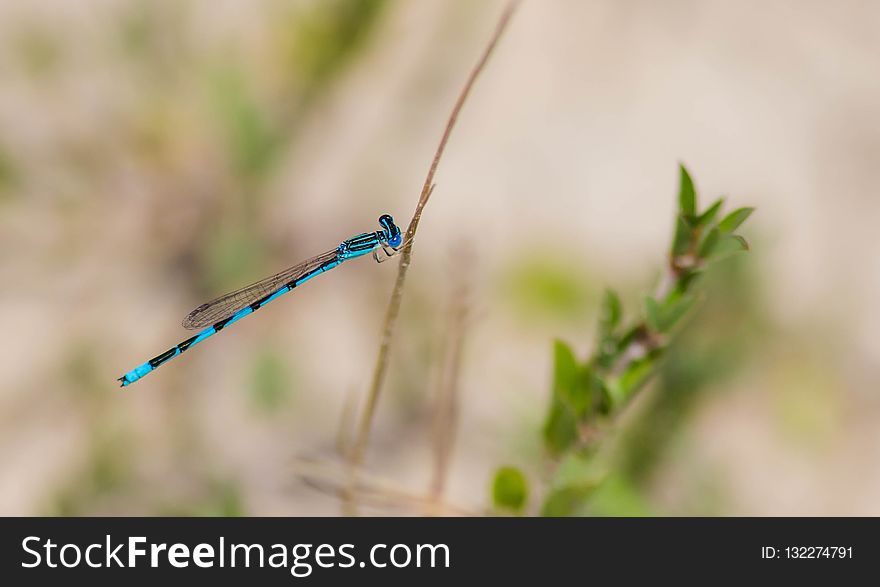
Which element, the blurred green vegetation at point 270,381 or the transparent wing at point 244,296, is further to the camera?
the blurred green vegetation at point 270,381

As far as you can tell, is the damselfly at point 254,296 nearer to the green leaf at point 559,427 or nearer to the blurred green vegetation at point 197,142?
the blurred green vegetation at point 197,142

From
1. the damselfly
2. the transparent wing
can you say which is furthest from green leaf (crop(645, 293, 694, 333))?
the transparent wing

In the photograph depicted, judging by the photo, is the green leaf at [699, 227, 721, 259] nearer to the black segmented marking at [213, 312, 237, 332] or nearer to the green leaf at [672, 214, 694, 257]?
the green leaf at [672, 214, 694, 257]

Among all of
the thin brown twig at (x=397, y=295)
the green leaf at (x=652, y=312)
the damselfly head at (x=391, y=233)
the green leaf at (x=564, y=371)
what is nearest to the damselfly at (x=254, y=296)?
the damselfly head at (x=391, y=233)

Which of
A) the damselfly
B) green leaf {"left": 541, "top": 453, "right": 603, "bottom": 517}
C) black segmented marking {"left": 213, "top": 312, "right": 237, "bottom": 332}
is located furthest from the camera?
black segmented marking {"left": 213, "top": 312, "right": 237, "bottom": 332}

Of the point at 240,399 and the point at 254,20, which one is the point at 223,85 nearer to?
the point at 254,20

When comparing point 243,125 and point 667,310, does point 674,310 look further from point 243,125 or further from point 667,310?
point 243,125

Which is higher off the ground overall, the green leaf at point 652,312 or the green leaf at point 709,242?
the green leaf at point 709,242

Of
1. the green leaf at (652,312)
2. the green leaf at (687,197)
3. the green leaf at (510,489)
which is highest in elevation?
the green leaf at (687,197)
